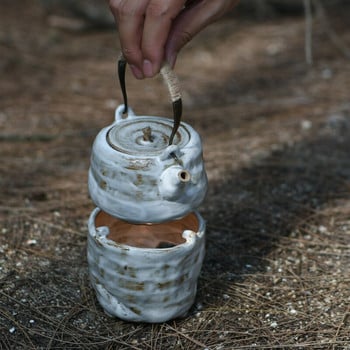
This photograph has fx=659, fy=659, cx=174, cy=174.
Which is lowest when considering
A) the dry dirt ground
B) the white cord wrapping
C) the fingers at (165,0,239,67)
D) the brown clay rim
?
the dry dirt ground

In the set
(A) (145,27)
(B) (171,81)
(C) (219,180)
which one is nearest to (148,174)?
(B) (171,81)

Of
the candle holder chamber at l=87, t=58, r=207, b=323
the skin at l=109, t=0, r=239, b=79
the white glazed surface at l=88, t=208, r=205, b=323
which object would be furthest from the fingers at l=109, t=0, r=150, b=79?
the white glazed surface at l=88, t=208, r=205, b=323

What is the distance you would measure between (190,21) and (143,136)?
333mm

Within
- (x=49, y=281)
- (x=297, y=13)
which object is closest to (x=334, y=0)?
(x=297, y=13)

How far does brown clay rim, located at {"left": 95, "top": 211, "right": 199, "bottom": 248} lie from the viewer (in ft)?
6.40

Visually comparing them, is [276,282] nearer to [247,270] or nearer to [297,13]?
[247,270]

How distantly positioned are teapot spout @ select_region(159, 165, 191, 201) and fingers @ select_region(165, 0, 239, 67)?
11.6 inches

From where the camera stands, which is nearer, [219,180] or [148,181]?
[148,181]

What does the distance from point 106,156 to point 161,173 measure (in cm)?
16

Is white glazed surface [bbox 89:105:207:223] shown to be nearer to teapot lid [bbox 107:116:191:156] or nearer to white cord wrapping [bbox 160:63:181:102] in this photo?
teapot lid [bbox 107:116:191:156]

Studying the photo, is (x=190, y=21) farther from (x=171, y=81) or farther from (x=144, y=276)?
(x=144, y=276)

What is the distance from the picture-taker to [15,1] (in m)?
5.19

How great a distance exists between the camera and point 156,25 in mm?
1660

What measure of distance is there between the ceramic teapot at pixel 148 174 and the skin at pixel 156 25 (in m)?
0.06
